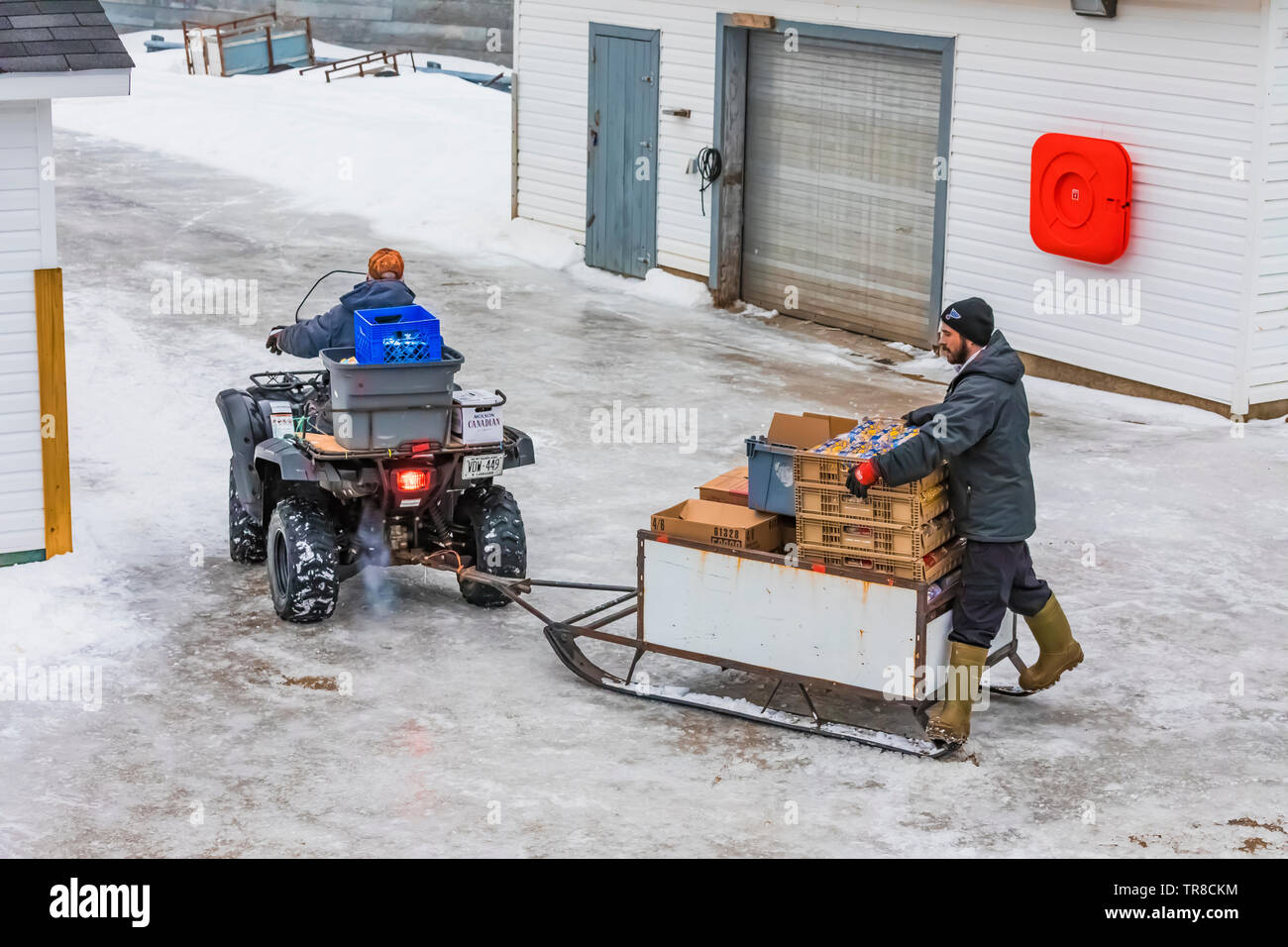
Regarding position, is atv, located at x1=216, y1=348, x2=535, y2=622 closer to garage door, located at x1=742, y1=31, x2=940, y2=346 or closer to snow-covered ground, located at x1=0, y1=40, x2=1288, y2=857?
snow-covered ground, located at x1=0, y1=40, x2=1288, y2=857

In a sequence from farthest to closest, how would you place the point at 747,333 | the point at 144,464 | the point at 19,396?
1. the point at 747,333
2. the point at 144,464
3. the point at 19,396

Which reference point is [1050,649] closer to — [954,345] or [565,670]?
[954,345]

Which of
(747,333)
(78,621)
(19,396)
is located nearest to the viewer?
(78,621)

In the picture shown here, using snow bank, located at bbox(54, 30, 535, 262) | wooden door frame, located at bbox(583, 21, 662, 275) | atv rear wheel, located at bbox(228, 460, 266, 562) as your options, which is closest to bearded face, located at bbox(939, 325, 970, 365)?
atv rear wheel, located at bbox(228, 460, 266, 562)

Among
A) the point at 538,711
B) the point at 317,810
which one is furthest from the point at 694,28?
the point at 317,810

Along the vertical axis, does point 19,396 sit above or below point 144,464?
above

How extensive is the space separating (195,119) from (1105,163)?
16225 mm

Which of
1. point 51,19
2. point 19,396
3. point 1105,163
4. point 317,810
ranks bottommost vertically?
point 317,810

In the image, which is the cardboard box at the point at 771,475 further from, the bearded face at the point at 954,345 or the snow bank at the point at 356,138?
the snow bank at the point at 356,138

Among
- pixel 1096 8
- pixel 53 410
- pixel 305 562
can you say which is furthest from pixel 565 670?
pixel 1096 8

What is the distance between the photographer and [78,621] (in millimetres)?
9336

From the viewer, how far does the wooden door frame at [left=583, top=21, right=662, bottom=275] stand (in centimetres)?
1794

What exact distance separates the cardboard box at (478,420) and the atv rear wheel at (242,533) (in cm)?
171

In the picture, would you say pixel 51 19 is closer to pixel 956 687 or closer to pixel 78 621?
pixel 78 621
